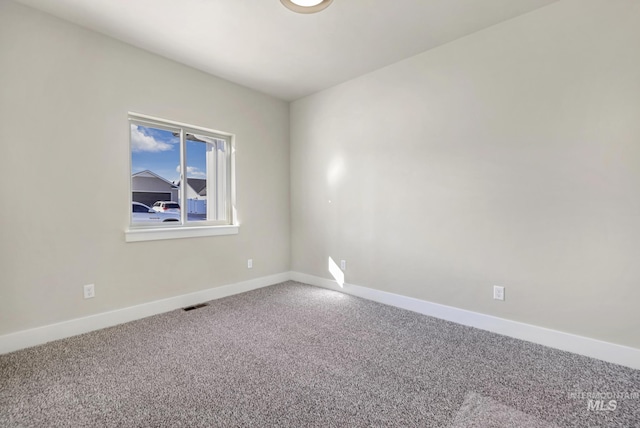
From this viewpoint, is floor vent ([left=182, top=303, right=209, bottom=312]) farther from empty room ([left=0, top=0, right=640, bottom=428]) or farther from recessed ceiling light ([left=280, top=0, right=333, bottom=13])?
recessed ceiling light ([left=280, top=0, right=333, bottom=13])

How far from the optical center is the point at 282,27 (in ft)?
8.27

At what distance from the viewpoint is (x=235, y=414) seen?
1.56 m

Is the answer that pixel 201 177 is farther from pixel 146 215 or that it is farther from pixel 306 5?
pixel 306 5

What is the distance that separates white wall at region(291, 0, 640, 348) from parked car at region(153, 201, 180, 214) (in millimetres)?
1955

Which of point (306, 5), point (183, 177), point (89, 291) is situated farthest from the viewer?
point (183, 177)

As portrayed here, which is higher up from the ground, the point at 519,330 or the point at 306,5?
the point at 306,5

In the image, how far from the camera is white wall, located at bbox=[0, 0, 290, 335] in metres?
2.25

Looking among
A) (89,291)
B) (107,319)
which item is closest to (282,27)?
(89,291)

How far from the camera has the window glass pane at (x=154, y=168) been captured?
2973 millimetres

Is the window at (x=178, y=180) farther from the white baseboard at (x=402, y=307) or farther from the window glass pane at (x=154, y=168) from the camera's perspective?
the white baseboard at (x=402, y=307)

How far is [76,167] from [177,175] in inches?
36.3

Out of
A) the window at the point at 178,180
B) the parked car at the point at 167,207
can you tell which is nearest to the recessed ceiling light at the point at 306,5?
the window at the point at 178,180

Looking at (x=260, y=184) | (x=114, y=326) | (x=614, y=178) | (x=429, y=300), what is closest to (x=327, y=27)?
(x=260, y=184)

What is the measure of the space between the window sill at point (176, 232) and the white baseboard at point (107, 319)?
25.3 inches
